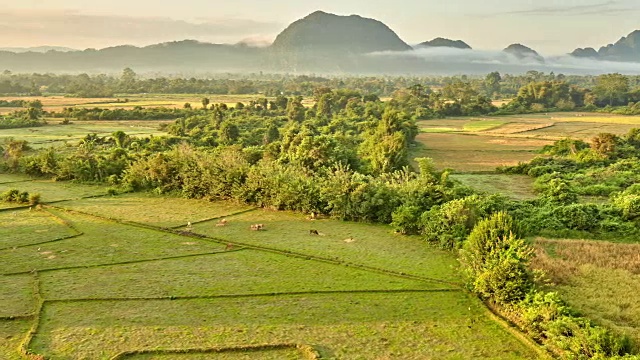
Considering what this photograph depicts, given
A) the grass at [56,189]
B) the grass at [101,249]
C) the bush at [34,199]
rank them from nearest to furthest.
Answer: the grass at [101,249], the bush at [34,199], the grass at [56,189]

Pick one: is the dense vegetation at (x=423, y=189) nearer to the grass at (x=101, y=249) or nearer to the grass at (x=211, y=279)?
the grass at (x=211, y=279)

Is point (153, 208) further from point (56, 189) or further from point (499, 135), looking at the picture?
point (499, 135)

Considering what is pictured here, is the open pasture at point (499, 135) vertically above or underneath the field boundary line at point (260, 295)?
underneath

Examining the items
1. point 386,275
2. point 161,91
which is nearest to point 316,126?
point 386,275

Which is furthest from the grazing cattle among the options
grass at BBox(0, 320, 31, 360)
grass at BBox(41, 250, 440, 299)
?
grass at BBox(0, 320, 31, 360)

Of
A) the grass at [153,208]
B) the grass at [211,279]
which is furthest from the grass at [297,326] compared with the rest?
the grass at [153,208]

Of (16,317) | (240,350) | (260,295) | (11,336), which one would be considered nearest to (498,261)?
(260,295)
